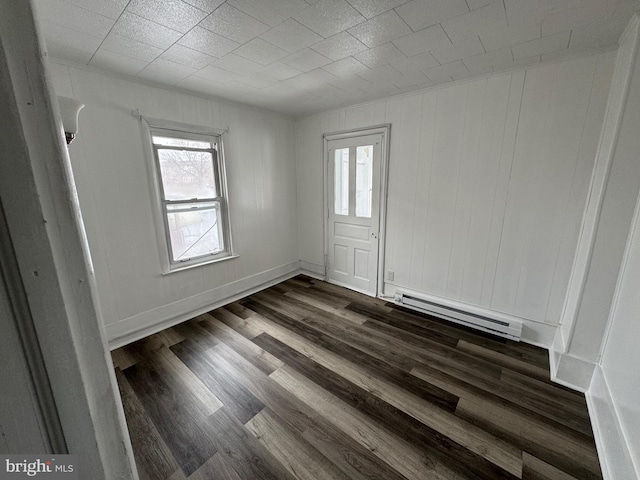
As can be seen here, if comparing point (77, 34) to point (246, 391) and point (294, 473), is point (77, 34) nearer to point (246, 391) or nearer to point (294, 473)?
point (246, 391)

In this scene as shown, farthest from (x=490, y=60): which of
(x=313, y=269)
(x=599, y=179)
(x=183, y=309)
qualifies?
(x=183, y=309)

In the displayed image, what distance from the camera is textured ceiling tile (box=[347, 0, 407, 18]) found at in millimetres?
1413

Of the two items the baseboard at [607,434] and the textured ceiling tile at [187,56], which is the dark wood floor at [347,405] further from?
the textured ceiling tile at [187,56]

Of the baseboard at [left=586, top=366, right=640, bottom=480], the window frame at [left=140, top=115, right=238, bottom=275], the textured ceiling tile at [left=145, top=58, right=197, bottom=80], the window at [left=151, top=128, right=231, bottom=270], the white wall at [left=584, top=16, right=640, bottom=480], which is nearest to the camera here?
the baseboard at [left=586, top=366, right=640, bottom=480]

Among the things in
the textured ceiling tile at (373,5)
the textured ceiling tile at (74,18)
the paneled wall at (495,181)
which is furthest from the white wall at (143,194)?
the textured ceiling tile at (373,5)

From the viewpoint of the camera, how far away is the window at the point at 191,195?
2.65 m

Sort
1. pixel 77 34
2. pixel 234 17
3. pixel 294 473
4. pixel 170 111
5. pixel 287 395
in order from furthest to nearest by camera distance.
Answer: pixel 170 111 < pixel 287 395 < pixel 77 34 < pixel 234 17 < pixel 294 473

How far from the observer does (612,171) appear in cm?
166

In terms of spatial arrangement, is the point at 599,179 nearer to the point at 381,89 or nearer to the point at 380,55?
the point at 380,55

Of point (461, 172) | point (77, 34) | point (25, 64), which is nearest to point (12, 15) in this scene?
point (25, 64)

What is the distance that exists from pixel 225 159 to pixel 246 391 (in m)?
2.43

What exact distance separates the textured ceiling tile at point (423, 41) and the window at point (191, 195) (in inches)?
83.2

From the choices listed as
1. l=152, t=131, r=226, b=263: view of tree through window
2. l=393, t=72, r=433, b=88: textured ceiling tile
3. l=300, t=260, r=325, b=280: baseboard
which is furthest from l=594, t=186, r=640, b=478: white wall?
l=152, t=131, r=226, b=263: view of tree through window

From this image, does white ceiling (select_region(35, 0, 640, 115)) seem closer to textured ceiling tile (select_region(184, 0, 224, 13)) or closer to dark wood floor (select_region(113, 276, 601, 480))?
textured ceiling tile (select_region(184, 0, 224, 13))
